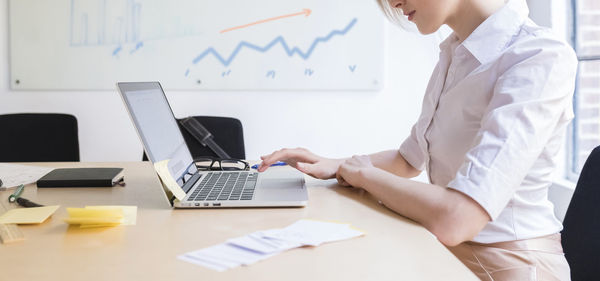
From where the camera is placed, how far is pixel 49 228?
104 cm

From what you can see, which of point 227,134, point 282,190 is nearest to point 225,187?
point 282,190

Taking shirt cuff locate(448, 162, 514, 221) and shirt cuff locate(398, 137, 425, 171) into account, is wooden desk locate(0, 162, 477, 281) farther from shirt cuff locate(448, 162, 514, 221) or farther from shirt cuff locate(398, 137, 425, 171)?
shirt cuff locate(398, 137, 425, 171)

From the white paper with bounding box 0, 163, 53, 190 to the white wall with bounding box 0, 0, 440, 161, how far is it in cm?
121

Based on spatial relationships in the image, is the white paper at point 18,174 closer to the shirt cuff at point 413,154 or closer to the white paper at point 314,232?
the white paper at point 314,232

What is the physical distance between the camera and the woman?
3.26 feet

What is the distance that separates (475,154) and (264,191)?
50 cm

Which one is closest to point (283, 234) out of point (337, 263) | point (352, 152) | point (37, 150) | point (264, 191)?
point (337, 263)

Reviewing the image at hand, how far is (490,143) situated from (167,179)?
2.07 feet

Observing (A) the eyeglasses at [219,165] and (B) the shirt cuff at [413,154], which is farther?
(A) the eyeglasses at [219,165]

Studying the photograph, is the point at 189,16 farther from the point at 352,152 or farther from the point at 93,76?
the point at 352,152

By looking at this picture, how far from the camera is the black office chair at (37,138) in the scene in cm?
252

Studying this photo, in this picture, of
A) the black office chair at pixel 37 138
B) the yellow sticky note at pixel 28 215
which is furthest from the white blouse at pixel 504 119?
the black office chair at pixel 37 138

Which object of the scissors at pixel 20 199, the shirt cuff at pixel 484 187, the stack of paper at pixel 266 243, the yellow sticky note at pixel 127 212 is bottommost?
the scissors at pixel 20 199

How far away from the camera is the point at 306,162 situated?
5.16 feet
